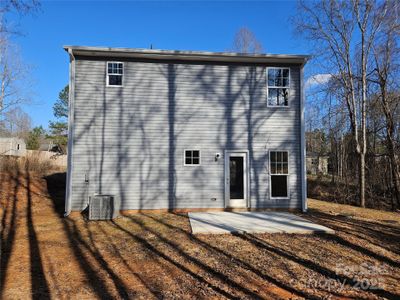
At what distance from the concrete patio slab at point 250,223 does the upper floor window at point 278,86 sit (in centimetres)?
397

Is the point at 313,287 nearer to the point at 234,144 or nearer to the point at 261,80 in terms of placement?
the point at 234,144

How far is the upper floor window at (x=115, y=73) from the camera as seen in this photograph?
9289 millimetres

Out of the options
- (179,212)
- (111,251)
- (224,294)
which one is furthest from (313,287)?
(179,212)

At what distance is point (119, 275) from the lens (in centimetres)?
432

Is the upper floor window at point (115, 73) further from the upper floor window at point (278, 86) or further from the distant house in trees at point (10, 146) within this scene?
the distant house in trees at point (10, 146)

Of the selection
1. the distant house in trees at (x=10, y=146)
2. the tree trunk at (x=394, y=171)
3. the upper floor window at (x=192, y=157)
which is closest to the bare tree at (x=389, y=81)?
the tree trunk at (x=394, y=171)

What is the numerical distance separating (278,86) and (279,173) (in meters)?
3.14

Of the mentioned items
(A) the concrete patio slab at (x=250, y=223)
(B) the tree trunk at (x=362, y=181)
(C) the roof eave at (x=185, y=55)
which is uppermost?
(C) the roof eave at (x=185, y=55)

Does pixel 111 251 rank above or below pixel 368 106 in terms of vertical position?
below

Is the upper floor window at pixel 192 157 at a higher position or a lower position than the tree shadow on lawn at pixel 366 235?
higher

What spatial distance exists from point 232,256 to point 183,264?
0.99m

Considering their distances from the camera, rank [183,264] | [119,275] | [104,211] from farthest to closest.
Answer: [104,211] < [183,264] < [119,275]

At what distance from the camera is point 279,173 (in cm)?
964

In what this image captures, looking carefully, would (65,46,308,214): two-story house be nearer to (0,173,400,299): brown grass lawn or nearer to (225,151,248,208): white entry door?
(225,151,248,208): white entry door
